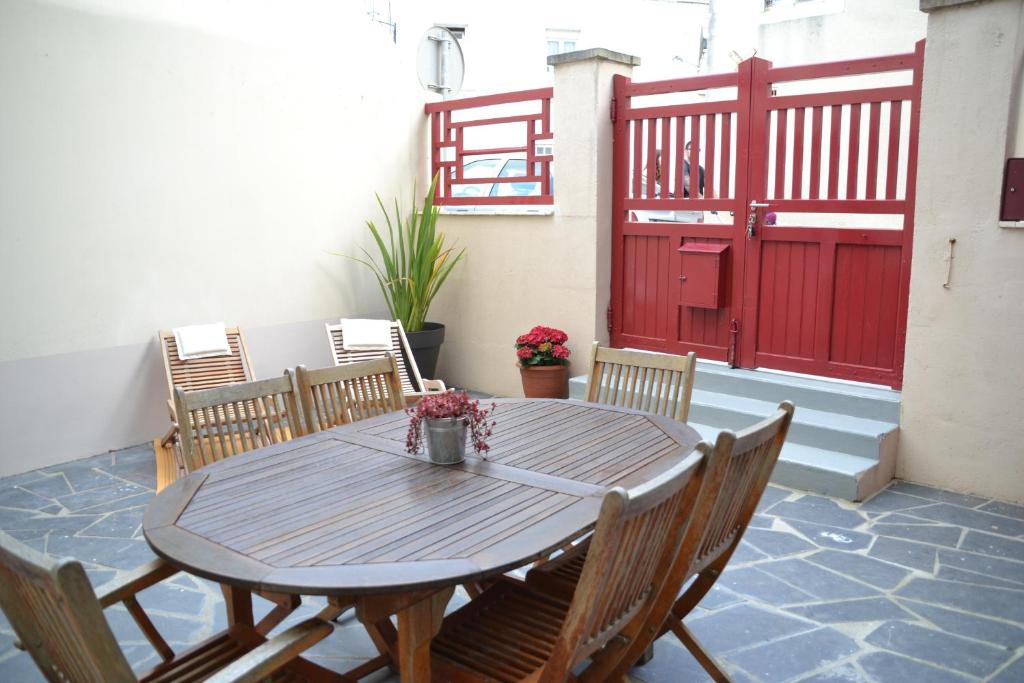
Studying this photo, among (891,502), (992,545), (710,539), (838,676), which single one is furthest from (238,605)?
(891,502)

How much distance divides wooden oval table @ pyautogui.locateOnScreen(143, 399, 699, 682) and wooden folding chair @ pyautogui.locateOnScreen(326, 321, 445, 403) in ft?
9.63

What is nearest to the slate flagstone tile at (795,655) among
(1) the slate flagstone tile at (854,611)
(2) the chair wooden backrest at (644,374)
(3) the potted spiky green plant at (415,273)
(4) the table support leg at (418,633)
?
(1) the slate flagstone tile at (854,611)

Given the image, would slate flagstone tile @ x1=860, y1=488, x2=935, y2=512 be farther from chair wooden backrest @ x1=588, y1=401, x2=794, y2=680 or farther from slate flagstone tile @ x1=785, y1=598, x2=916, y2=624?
chair wooden backrest @ x1=588, y1=401, x2=794, y2=680

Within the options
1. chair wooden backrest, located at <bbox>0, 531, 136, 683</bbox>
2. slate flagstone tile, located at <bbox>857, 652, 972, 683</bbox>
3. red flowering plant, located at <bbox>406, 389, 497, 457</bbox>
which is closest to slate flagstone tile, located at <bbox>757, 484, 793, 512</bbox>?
slate flagstone tile, located at <bbox>857, 652, 972, 683</bbox>

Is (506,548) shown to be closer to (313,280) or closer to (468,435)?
(468,435)

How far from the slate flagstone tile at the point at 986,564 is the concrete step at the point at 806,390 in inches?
46.9

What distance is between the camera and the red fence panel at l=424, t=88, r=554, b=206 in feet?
21.9

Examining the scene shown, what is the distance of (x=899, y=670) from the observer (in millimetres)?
2980

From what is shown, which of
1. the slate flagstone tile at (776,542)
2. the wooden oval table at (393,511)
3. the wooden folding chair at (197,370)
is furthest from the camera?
the wooden folding chair at (197,370)

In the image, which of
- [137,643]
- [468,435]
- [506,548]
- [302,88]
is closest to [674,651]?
[468,435]

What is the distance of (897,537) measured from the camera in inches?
163

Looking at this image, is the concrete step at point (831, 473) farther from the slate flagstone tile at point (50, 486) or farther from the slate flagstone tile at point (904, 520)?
the slate flagstone tile at point (50, 486)

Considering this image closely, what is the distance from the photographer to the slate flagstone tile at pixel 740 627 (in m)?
3.20

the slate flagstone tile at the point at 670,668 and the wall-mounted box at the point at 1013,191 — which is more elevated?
the wall-mounted box at the point at 1013,191
